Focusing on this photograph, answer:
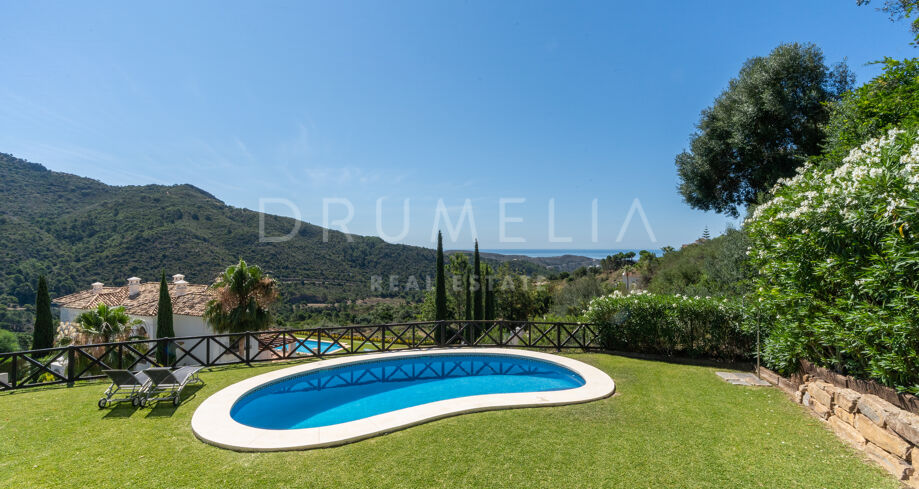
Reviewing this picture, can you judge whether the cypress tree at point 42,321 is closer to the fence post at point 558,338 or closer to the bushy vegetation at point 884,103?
the fence post at point 558,338

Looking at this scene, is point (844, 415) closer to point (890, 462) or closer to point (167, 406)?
point (890, 462)

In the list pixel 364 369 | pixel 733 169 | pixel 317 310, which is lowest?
pixel 317 310

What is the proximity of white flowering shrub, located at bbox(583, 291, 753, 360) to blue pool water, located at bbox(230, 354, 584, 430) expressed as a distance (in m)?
2.26

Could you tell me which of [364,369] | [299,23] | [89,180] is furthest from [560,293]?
[89,180]

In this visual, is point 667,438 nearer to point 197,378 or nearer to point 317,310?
point 197,378

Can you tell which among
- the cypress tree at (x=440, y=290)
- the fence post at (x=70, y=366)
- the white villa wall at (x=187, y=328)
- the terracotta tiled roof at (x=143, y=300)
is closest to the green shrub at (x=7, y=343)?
the terracotta tiled roof at (x=143, y=300)

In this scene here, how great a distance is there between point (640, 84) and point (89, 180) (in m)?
66.8

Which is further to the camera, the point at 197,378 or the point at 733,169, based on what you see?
the point at 733,169

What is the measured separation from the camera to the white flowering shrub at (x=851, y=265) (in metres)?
3.63

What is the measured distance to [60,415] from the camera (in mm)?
5539

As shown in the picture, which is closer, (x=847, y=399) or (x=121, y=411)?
(x=847, y=399)

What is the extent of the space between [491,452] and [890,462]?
4.10 meters

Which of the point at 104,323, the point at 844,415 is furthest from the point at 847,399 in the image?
the point at 104,323

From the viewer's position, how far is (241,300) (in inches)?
527
